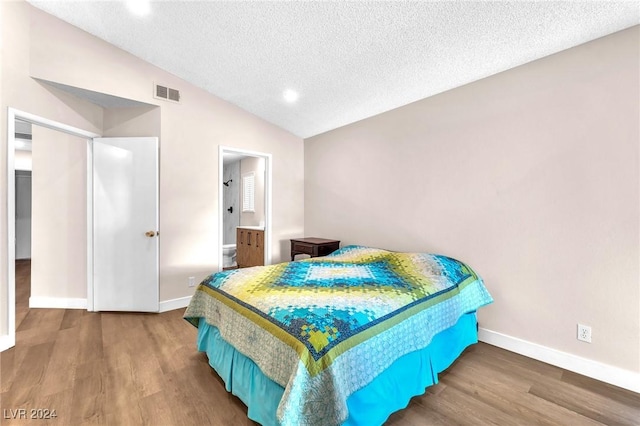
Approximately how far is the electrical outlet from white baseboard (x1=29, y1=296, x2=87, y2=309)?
4817 millimetres

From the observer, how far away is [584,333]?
203 cm

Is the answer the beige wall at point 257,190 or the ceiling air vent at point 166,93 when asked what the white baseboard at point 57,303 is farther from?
the beige wall at point 257,190

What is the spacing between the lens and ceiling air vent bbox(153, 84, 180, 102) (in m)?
3.11

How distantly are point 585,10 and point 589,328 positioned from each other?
2148 mm

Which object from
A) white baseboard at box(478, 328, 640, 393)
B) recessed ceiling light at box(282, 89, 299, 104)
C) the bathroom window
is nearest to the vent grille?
recessed ceiling light at box(282, 89, 299, 104)

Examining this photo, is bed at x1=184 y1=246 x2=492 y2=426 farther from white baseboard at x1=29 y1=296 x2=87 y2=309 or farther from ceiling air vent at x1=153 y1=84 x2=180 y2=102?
ceiling air vent at x1=153 y1=84 x2=180 y2=102

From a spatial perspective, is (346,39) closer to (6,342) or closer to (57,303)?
(6,342)

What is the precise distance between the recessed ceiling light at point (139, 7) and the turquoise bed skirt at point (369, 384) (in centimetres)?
256

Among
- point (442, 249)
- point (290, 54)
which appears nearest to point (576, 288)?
point (442, 249)

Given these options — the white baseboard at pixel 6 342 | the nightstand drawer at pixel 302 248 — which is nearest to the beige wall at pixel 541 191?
the nightstand drawer at pixel 302 248

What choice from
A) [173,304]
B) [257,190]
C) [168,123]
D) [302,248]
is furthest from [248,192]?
[173,304]

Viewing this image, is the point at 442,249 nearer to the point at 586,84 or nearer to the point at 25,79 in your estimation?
the point at 586,84

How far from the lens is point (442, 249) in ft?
9.14

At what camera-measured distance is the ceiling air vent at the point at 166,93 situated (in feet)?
10.2
